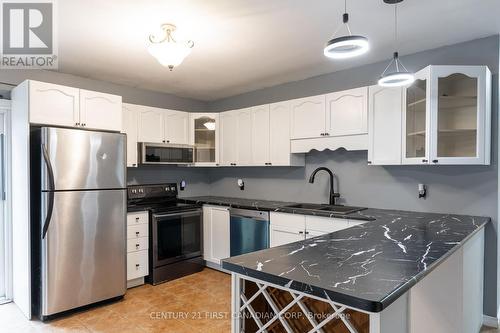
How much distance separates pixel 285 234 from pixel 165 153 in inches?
74.8

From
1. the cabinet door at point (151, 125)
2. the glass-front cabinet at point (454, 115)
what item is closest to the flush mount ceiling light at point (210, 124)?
the cabinet door at point (151, 125)

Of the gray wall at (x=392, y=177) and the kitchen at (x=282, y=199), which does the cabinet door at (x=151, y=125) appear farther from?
the gray wall at (x=392, y=177)

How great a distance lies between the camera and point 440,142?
8.52 feet

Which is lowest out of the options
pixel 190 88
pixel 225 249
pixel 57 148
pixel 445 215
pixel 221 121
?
pixel 225 249

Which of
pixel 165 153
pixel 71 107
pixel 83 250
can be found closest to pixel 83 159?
pixel 71 107

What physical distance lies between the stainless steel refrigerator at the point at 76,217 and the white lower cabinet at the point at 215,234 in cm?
118

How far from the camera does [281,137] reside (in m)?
3.81

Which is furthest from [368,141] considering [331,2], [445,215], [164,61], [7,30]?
[7,30]

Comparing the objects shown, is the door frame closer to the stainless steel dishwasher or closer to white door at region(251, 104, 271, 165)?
the stainless steel dishwasher

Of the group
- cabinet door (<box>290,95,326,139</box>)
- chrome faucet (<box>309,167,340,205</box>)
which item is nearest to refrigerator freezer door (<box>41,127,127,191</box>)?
cabinet door (<box>290,95,326,139</box>)

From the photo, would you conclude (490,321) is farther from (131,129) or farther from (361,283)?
(131,129)

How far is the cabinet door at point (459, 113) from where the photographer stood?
2480 mm

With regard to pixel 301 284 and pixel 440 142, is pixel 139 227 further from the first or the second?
pixel 440 142

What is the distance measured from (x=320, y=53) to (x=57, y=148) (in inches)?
100
